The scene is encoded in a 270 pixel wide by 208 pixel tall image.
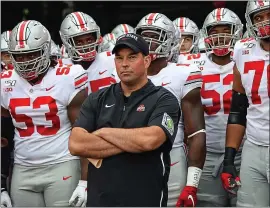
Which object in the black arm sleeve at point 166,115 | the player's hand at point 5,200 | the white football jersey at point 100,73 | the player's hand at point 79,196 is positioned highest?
the black arm sleeve at point 166,115

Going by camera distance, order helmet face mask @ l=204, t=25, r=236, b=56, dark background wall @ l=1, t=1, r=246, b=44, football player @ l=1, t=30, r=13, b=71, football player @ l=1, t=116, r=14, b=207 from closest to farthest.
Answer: football player @ l=1, t=116, r=14, b=207 → helmet face mask @ l=204, t=25, r=236, b=56 → football player @ l=1, t=30, r=13, b=71 → dark background wall @ l=1, t=1, r=246, b=44

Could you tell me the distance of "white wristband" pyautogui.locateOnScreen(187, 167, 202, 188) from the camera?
4.58 meters

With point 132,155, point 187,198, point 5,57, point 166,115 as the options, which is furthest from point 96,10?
point 132,155

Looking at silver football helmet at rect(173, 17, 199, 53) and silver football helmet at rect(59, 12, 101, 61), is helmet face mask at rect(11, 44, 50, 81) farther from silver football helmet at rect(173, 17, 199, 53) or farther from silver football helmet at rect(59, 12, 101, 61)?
silver football helmet at rect(173, 17, 199, 53)

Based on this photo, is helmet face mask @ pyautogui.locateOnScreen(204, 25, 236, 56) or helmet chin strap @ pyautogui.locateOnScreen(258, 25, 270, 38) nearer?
helmet chin strap @ pyautogui.locateOnScreen(258, 25, 270, 38)

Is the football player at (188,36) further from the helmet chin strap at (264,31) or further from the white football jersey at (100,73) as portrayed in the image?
the helmet chin strap at (264,31)

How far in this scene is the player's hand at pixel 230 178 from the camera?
450 cm

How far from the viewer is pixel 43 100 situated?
4805 mm

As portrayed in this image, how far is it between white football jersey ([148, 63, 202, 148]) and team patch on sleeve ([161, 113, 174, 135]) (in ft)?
3.37

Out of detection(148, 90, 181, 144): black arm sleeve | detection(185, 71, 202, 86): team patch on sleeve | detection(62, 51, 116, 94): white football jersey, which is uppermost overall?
detection(148, 90, 181, 144): black arm sleeve

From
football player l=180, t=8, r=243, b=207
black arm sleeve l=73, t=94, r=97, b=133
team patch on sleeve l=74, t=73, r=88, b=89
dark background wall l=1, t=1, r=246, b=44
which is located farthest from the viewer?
dark background wall l=1, t=1, r=246, b=44

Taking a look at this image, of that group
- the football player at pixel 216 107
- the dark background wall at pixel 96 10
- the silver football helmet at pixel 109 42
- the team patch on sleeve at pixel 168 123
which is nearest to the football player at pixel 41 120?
the football player at pixel 216 107

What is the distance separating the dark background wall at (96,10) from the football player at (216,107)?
5131 millimetres

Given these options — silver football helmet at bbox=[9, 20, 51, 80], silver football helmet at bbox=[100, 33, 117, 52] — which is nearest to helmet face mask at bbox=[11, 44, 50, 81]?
silver football helmet at bbox=[9, 20, 51, 80]
